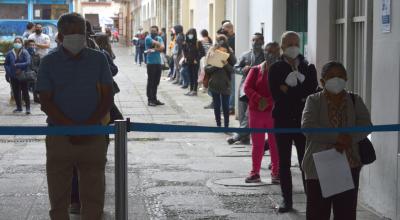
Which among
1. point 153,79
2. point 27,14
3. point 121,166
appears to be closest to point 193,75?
point 153,79

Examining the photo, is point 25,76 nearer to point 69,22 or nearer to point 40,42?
point 40,42

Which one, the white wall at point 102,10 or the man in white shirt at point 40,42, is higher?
the white wall at point 102,10

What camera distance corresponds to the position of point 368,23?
9.00 m

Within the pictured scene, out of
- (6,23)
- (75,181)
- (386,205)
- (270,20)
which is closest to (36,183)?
(75,181)

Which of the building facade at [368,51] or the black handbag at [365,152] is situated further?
the building facade at [368,51]

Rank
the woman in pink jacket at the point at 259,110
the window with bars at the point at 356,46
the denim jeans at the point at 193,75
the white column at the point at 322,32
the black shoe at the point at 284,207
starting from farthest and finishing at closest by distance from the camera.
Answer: the denim jeans at the point at 193,75, the white column at the point at 322,32, the woman in pink jacket at the point at 259,110, the window with bars at the point at 356,46, the black shoe at the point at 284,207

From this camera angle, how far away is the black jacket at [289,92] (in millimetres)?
8375

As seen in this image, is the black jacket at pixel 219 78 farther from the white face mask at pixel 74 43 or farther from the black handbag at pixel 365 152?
the black handbag at pixel 365 152

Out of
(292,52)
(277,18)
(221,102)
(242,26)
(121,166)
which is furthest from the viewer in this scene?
(242,26)

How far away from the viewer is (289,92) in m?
8.38

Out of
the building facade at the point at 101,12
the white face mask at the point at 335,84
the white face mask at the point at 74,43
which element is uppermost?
the building facade at the point at 101,12

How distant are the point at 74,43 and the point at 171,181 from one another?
411 cm

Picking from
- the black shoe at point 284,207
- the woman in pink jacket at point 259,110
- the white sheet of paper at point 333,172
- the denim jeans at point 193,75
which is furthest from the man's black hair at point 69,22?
the denim jeans at point 193,75

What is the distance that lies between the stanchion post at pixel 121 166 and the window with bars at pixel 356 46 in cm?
397
